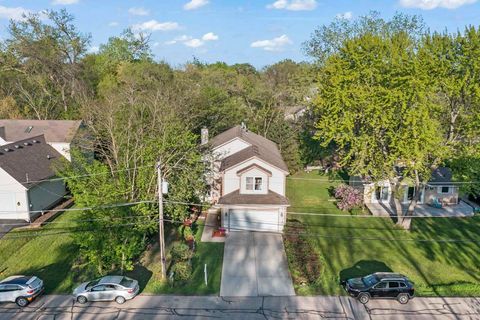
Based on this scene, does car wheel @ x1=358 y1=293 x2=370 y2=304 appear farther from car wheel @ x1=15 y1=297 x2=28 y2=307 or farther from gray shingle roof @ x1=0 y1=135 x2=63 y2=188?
gray shingle roof @ x1=0 y1=135 x2=63 y2=188

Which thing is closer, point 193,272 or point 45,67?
point 193,272

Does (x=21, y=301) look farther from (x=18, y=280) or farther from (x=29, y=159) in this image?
(x=29, y=159)

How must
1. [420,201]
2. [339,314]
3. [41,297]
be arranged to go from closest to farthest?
1. [339,314]
2. [41,297]
3. [420,201]

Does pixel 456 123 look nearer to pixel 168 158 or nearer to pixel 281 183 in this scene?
pixel 281 183

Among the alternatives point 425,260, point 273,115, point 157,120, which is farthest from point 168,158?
point 273,115

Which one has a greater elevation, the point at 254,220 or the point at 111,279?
the point at 254,220

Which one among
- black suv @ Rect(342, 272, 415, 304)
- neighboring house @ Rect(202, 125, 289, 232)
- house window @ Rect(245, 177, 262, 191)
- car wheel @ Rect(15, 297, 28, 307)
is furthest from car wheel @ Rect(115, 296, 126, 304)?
house window @ Rect(245, 177, 262, 191)

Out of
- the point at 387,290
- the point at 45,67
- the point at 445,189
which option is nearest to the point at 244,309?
the point at 387,290
